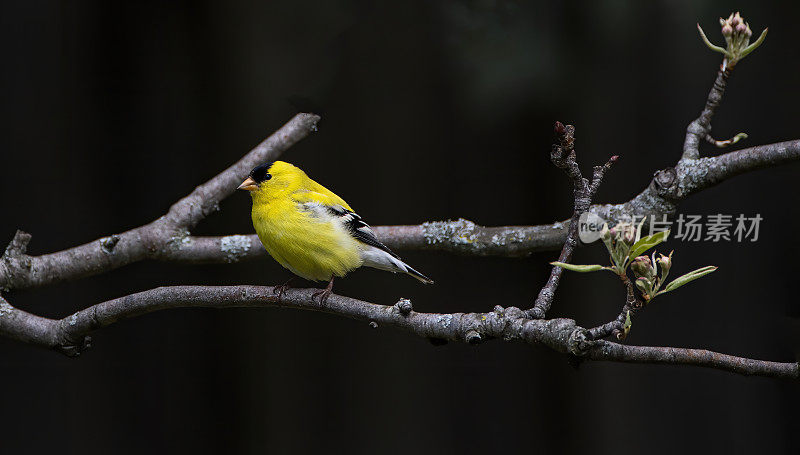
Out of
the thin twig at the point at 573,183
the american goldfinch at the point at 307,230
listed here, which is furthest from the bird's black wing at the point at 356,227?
the thin twig at the point at 573,183

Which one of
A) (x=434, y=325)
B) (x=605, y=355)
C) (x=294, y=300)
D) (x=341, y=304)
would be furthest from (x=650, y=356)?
(x=294, y=300)

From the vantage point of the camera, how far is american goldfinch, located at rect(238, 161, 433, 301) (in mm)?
931

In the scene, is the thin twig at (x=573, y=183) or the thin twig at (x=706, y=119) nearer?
the thin twig at (x=573, y=183)

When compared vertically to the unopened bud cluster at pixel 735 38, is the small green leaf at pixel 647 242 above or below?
below

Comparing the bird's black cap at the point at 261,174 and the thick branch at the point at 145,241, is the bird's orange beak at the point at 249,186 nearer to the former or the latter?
the bird's black cap at the point at 261,174

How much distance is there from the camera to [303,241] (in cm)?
93

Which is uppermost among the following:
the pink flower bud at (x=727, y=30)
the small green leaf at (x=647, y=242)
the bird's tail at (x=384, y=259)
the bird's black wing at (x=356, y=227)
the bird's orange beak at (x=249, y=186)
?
the pink flower bud at (x=727, y=30)

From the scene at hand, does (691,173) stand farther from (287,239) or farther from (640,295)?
(287,239)

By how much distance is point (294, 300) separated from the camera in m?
0.86

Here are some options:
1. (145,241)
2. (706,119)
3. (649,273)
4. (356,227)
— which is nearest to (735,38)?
(706,119)

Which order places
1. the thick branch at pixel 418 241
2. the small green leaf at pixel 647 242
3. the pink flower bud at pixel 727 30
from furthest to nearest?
the thick branch at pixel 418 241
the pink flower bud at pixel 727 30
the small green leaf at pixel 647 242

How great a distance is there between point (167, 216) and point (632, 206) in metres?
0.78

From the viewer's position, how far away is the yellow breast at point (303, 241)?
36.6 inches

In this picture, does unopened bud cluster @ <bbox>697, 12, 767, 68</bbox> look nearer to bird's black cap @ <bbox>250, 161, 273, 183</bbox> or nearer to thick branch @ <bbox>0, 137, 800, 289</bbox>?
thick branch @ <bbox>0, 137, 800, 289</bbox>
